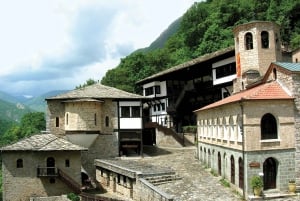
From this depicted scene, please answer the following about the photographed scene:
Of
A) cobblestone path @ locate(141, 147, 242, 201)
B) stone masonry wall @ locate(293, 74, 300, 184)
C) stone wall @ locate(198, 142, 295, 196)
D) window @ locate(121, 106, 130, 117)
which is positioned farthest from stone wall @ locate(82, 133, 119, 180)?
stone masonry wall @ locate(293, 74, 300, 184)

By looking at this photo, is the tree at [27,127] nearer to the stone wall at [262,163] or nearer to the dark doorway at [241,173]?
the stone wall at [262,163]

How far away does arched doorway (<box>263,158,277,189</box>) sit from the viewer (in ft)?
63.5

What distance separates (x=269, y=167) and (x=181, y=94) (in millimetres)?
25737

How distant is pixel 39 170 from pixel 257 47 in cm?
1846

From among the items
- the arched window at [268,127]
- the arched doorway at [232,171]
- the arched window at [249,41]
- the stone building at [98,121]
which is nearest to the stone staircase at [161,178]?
the arched doorway at [232,171]

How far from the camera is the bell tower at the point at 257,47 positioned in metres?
28.3

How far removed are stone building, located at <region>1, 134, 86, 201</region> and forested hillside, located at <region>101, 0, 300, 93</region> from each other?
20310mm

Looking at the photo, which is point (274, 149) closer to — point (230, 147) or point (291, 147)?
point (291, 147)

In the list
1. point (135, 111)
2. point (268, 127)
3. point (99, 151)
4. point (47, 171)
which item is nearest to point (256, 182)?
point (268, 127)

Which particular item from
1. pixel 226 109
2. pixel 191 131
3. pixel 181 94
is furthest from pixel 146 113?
pixel 226 109

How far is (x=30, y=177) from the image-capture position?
2923 cm

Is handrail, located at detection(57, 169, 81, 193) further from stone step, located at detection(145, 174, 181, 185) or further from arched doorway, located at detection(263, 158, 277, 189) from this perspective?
arched doorway, located at detection(263, 158, 277, 189)

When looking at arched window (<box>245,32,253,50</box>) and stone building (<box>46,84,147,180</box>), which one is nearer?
arched window (<box>245,32,253,50</box>)

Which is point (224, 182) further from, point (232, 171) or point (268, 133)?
point (268, 133)
